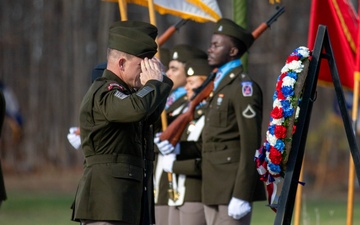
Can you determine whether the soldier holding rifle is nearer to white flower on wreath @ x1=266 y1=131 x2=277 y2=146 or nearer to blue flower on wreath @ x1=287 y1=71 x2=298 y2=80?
white flower on wreath @ x1=266 y1=131 x2=277 y2=146

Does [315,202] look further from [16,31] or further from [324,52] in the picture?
[324,52]

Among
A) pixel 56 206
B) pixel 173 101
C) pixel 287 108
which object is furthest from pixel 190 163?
pixel 56 206

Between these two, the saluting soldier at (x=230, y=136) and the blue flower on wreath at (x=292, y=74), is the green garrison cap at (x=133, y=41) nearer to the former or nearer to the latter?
the blue flower on wreath at (x=292, y=74)

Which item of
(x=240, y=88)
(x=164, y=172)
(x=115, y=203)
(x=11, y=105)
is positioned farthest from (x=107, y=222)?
(x=11, y=105)

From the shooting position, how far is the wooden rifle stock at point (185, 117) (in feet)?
33.6

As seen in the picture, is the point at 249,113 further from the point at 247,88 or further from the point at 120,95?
the point at 120,95

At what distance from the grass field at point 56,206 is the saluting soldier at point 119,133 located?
5186 millimetres

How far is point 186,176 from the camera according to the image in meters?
10.3

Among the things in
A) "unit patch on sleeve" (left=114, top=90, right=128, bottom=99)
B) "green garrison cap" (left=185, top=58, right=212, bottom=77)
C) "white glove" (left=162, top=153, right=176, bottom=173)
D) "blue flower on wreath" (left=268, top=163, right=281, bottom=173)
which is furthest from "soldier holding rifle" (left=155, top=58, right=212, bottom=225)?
"unit patch on sleeve" (left=114, top=90, right=128, bottom=99)

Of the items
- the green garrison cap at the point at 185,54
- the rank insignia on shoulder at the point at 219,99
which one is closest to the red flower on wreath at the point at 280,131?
the rank insignia on shoulder at the point at 219,99

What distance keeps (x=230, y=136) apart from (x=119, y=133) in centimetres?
264

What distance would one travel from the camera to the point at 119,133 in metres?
7.30

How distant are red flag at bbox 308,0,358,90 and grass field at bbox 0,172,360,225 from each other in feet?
6.08

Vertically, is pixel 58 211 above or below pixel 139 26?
below
